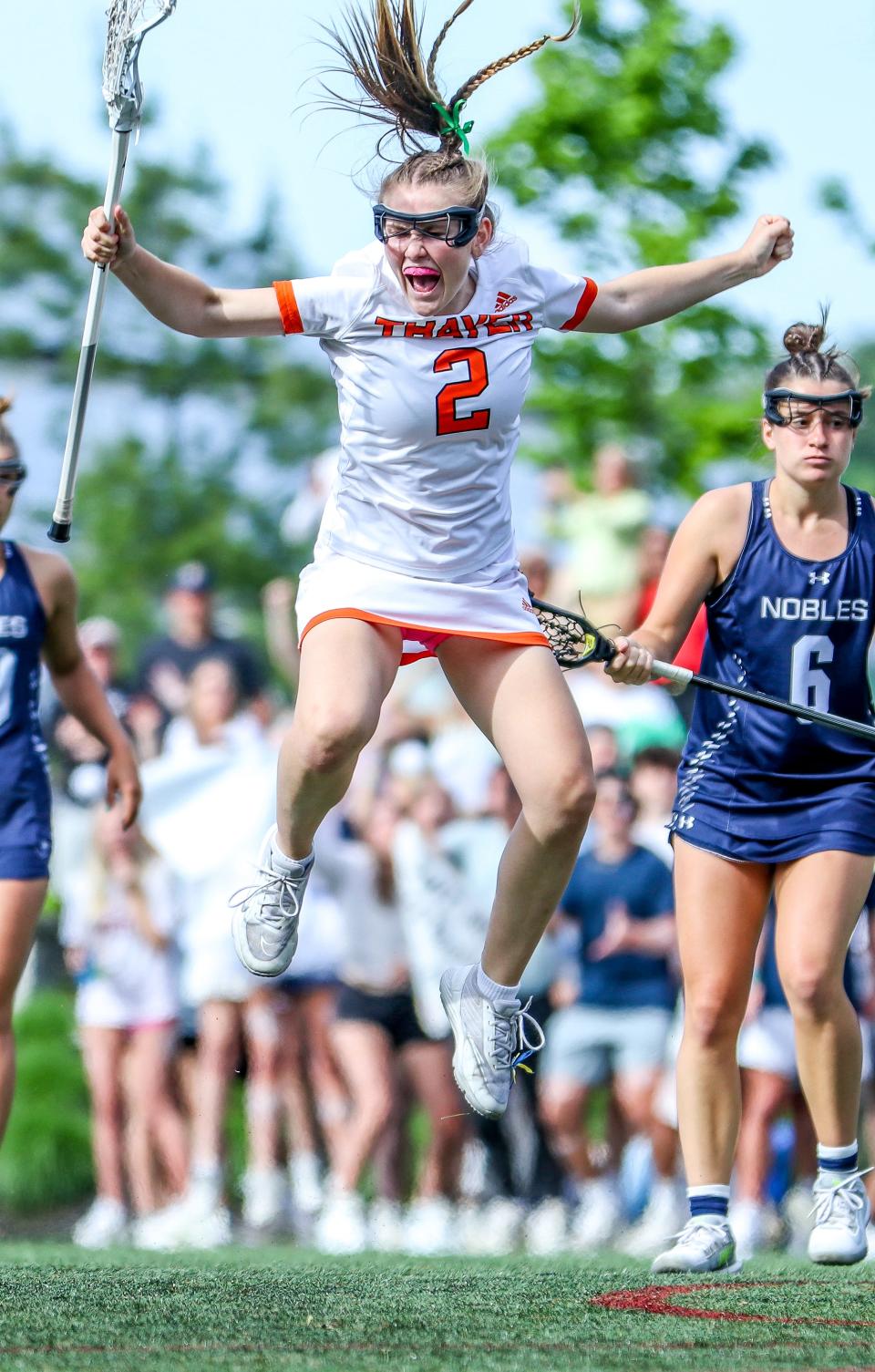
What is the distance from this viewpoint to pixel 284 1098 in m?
9.59

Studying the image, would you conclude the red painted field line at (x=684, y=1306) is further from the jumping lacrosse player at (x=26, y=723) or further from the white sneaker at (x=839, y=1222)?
the jumping lacrosse player at (x=26, y=723)

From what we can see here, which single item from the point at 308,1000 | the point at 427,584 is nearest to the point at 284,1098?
the point at 308,1000

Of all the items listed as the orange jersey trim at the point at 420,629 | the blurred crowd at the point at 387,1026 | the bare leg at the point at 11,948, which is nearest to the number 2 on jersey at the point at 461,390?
the orange jersey trim at the point at 420,629

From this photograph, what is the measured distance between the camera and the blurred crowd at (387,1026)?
8.96 meters

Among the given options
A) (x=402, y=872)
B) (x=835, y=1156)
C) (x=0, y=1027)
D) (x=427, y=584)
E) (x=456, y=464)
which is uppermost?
(x=456, y=464)

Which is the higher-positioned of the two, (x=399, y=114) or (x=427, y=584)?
(x=399, y=114)

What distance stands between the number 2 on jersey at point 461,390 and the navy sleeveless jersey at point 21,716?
1946 millimetres

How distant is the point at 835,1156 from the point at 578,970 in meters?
3.30

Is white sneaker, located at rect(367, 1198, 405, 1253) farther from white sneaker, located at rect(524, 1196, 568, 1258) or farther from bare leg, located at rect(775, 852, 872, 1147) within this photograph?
bare leg, located at rect(775, 852, 872, 1147)

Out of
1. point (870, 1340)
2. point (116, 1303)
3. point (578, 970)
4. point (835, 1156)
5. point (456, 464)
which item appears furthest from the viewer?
point (578, 970)

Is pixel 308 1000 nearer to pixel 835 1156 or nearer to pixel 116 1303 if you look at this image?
pixel 835 1156

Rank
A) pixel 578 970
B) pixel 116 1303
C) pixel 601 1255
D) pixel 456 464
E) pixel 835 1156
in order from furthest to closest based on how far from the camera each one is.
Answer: pixel 578 970, pixel 601 1255, pixel 835 1156, pixel 456 464, pixel 116 1303

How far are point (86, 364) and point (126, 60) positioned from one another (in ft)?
2.80

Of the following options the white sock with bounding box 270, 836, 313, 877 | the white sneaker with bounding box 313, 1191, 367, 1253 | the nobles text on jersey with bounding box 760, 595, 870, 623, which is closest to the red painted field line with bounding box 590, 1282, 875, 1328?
the white sock with bounding box 270, 836, 313, 877
